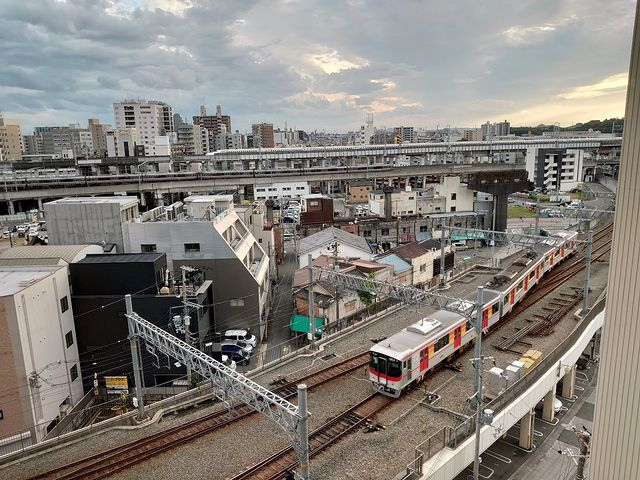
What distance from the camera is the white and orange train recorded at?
A: 11086 millimetres

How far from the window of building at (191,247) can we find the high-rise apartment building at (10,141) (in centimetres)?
8809

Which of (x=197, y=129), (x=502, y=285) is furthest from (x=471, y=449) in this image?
(x=197, y=129)

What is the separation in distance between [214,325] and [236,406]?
772 centimetres

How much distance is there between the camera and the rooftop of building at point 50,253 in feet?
54.3

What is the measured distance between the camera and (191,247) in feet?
63.5

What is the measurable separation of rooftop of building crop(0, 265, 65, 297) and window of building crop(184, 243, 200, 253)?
208 inches

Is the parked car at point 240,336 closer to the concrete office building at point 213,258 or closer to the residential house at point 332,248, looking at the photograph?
the concrete office building at point 213,258

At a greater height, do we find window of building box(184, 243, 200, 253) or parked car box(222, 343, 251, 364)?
window of building box(184, 243, 200, 253)

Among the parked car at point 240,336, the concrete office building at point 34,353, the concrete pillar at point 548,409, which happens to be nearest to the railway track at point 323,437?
the concrete pillar at point 548,409

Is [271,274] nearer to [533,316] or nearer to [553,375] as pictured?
[533,316]

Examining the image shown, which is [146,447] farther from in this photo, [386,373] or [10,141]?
[10,141]

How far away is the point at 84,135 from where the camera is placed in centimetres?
10844

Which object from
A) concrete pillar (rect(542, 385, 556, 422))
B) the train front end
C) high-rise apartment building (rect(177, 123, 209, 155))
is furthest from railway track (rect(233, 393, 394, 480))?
high-rise apartment building (rect(177, 123, 209, 155))

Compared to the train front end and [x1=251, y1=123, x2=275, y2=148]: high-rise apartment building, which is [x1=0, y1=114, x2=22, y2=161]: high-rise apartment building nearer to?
[x1=251, y1=123, x2=275, y2=148]: high-rise apartment building
